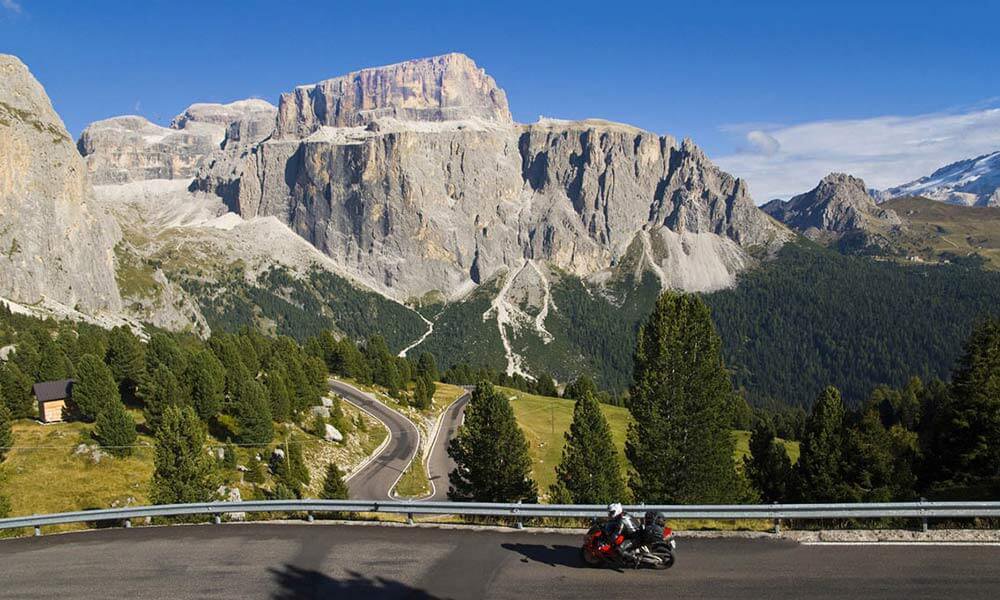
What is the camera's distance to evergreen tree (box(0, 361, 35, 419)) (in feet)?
199

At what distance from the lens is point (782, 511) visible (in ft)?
63.2

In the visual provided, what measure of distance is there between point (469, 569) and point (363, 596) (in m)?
3.12

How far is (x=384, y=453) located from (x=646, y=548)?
2525 inches

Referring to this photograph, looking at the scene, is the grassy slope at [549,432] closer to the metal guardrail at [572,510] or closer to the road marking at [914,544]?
the metal guardrail at [572,510]

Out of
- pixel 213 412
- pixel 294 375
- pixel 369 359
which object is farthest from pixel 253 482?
pixel 369 359

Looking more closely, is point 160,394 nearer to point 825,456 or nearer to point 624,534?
point 624,534

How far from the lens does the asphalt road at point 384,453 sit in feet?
213

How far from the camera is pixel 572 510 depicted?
2061 cm

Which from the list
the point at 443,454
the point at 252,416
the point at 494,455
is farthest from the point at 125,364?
the point at 494,455

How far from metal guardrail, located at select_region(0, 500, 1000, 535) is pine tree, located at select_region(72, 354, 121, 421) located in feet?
126

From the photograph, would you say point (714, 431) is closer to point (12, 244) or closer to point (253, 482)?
point (253, 482)

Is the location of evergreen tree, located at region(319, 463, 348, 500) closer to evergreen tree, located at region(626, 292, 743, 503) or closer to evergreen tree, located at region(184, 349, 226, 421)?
evergreen tree, located at region(184, 349, 226, 421)

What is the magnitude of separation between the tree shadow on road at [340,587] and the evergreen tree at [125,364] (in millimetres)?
62858

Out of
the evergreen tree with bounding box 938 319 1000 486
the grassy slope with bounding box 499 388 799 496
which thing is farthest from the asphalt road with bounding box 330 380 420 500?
the evergreen tree with bounding box 938 319 1000 486
